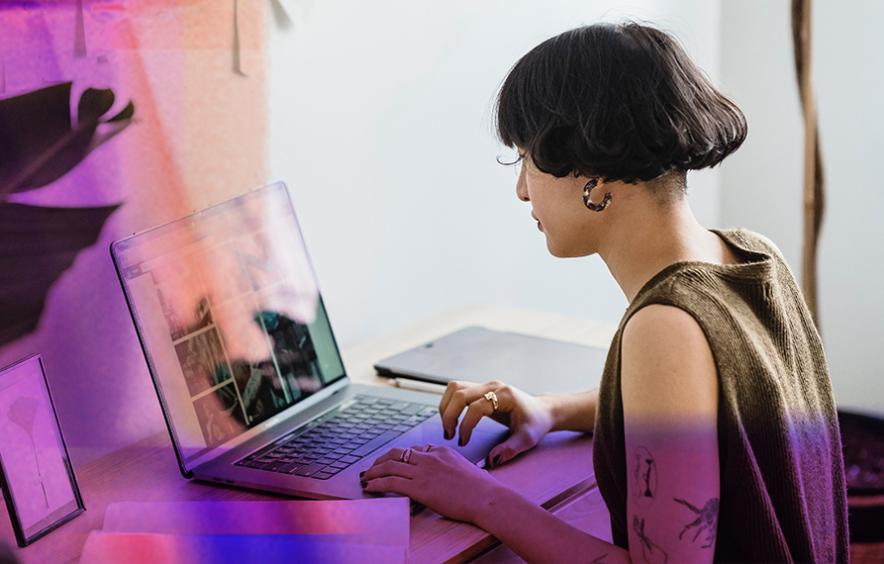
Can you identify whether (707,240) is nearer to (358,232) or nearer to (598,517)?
(598,517)

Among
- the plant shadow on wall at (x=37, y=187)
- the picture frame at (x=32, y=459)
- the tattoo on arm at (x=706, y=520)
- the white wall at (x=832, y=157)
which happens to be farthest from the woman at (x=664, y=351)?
the white wall at (x=832, y=157)

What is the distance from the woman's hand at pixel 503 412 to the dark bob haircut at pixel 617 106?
306 mm

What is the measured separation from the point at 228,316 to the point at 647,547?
568 millimetres

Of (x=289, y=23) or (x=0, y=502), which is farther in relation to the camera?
(x=289, y=23)

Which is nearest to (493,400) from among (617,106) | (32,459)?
(617,106)

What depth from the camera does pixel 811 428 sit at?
1.05 meters

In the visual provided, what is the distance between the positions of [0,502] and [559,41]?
720 millimetres

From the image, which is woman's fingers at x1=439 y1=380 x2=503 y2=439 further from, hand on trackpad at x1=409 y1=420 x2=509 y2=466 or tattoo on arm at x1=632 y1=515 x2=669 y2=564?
tattoo on arm at x1=632 y1=515 x2=669 y2=564

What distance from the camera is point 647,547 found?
926 millimetres

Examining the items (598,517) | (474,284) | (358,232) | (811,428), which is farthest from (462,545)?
(474,284)

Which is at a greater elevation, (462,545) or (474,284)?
(474,284)

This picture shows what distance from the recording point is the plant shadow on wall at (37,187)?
1125 mm

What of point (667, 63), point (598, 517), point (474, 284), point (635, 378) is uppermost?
point (667, 63)

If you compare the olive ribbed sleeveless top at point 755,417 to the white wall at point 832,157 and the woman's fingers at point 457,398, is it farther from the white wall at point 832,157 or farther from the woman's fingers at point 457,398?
the white wall at point 832,157
